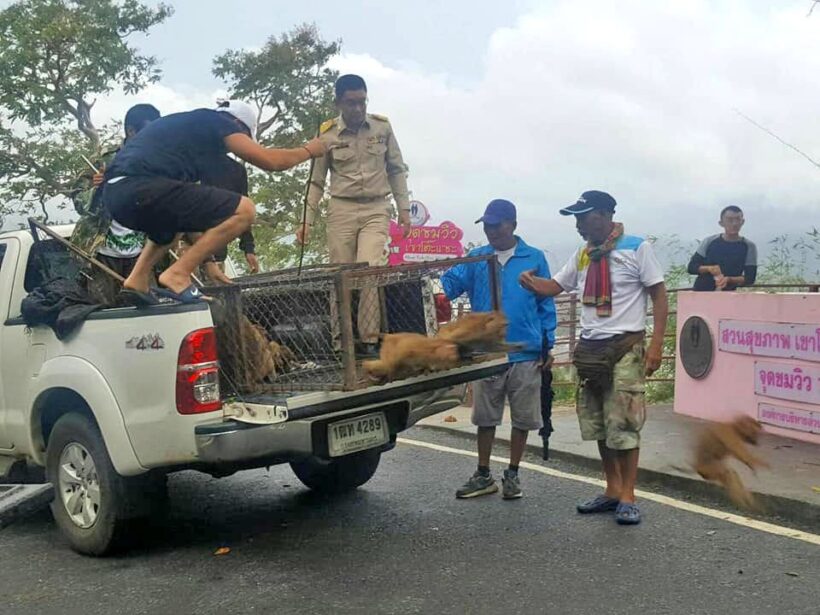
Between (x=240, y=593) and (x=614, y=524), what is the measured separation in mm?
2148

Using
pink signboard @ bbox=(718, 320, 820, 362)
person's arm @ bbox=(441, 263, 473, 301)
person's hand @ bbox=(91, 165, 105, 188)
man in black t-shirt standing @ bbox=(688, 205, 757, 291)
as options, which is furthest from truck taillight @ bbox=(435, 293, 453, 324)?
man in black t-shirt standing @ bbox=(688, 205, 757, 291)

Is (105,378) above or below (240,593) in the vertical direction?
above

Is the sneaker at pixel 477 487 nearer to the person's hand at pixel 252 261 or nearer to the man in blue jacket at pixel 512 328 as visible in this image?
the man in blue jacket at pixel 512 328

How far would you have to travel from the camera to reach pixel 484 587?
404 cm

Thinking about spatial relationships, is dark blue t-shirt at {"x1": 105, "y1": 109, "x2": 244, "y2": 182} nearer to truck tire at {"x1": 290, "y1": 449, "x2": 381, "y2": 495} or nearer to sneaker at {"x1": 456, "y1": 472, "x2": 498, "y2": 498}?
truck tire at {"x1": 290, "y1": 449, "x2": 381, "y2": 495}

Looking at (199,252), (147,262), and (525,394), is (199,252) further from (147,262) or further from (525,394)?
(525,394)

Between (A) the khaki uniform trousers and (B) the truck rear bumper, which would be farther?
(A) the khaki uniform trousers

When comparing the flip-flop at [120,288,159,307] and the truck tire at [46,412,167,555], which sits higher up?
the flip-flop at [120,288,159,307]

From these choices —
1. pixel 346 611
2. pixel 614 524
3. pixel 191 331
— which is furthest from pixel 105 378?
pixel 614 524

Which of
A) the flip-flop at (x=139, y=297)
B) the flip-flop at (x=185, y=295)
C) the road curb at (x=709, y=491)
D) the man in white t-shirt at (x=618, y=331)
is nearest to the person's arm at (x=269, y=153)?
the flip-flop at (x=185, y=295)

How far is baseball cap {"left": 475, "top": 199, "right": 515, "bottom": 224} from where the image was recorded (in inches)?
218

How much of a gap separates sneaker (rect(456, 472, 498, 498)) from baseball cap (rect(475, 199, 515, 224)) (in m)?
1.64

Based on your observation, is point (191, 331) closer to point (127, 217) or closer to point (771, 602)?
point (127, 217)

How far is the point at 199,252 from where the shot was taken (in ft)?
15.0
